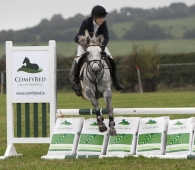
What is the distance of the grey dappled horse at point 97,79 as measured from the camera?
26.4 feet

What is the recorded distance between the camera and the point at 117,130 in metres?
8.16

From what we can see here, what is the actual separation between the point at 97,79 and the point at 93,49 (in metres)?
0.40

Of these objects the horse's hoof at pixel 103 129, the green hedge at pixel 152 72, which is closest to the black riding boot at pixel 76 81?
the horse's hoof at pixel 103 129

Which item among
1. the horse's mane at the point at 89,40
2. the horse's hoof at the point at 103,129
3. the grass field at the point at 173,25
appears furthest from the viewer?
the grass field at the point at 173,25

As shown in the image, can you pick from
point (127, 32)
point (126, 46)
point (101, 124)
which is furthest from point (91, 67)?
point (127, 32)

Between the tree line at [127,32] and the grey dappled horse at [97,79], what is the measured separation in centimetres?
5386

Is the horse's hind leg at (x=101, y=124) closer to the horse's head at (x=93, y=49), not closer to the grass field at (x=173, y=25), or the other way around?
the horse's head at (x=93, y=49)

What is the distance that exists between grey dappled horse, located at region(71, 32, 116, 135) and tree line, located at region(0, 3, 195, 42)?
53.9 metres

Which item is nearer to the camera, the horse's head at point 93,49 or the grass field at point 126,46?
the horse's head at point 93,49

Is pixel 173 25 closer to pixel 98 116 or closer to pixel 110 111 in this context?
pixel 110 111

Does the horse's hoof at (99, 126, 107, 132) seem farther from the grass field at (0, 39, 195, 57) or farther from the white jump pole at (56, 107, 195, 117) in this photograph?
the grass field at (0, 39, 195, 57)

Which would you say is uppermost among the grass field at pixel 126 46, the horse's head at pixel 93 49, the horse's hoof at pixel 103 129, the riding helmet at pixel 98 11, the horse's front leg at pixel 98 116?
the riding helmet at pixel 98 11

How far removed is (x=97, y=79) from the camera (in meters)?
8.20

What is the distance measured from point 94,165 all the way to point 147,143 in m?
0.96
